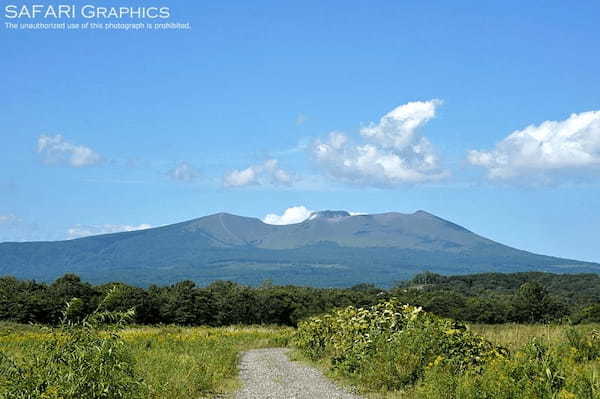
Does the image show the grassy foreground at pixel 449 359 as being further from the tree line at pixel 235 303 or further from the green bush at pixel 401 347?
the tree line at pixel 235 303

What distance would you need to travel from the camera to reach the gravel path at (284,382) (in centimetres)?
1295

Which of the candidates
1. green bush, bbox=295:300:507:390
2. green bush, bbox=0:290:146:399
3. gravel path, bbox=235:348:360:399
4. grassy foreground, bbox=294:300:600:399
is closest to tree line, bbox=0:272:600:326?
gravel path, bbox=235:348:360:399

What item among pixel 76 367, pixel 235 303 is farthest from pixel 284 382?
pixel 235 303

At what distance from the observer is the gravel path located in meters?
12.9

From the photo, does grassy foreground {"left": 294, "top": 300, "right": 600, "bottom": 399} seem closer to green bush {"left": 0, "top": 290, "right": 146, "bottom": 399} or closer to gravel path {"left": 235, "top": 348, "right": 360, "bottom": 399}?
gravel path {"left": 235, "top": 348, "right": 360, "bottom": 399}

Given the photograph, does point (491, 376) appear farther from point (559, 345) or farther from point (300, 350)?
point (300, 350)

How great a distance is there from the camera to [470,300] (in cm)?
8738

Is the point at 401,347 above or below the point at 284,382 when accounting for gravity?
above

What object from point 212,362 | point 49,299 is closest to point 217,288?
point 49,299

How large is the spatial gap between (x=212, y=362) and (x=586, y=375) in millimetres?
10153

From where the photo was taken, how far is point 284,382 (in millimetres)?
14945

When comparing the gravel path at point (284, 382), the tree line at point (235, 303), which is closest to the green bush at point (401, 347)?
the gravel path at point (284, 382)

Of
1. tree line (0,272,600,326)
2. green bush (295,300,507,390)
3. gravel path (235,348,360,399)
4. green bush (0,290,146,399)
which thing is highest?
green bush (0,290,146,399)

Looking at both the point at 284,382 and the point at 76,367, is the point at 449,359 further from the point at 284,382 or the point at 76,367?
the point at 76,367
